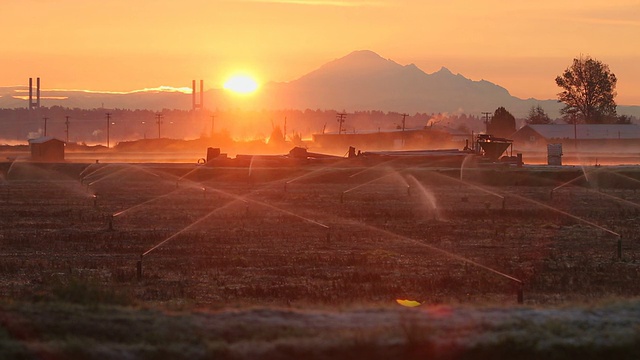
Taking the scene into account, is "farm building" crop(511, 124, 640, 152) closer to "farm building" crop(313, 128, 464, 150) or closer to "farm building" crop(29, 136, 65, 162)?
"farm building" crop(313, 128, 464, 150)

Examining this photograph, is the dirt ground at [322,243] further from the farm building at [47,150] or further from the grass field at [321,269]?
the farm building at [47,150]

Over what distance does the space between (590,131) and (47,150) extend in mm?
82566

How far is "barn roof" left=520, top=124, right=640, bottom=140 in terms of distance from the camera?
519 feet

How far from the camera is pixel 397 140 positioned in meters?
188

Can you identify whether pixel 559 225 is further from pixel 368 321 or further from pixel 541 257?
pixel 368 321

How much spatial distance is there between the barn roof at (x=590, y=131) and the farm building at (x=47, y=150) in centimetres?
7655

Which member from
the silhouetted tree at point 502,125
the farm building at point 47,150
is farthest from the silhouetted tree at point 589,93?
the farm building at point 47,150

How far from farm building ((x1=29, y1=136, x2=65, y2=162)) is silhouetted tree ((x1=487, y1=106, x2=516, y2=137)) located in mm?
78626

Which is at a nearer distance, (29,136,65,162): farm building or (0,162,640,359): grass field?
(0,162,640,359): grass field

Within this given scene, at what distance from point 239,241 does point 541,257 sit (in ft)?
33.6

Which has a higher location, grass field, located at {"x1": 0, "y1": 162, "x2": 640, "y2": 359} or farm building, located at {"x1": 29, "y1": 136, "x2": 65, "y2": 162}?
farm building, located at {"x1": 29, "y1": 136, "x2": 65, "y2": 162}

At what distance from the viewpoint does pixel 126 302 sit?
1653 cm

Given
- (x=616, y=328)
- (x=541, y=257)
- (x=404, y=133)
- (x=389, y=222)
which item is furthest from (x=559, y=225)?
(x=404, y=133)

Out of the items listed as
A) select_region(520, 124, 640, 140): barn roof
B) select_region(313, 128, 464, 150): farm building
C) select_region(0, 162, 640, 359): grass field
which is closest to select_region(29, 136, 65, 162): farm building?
select_region(0, 162, 640, 359): grass field
